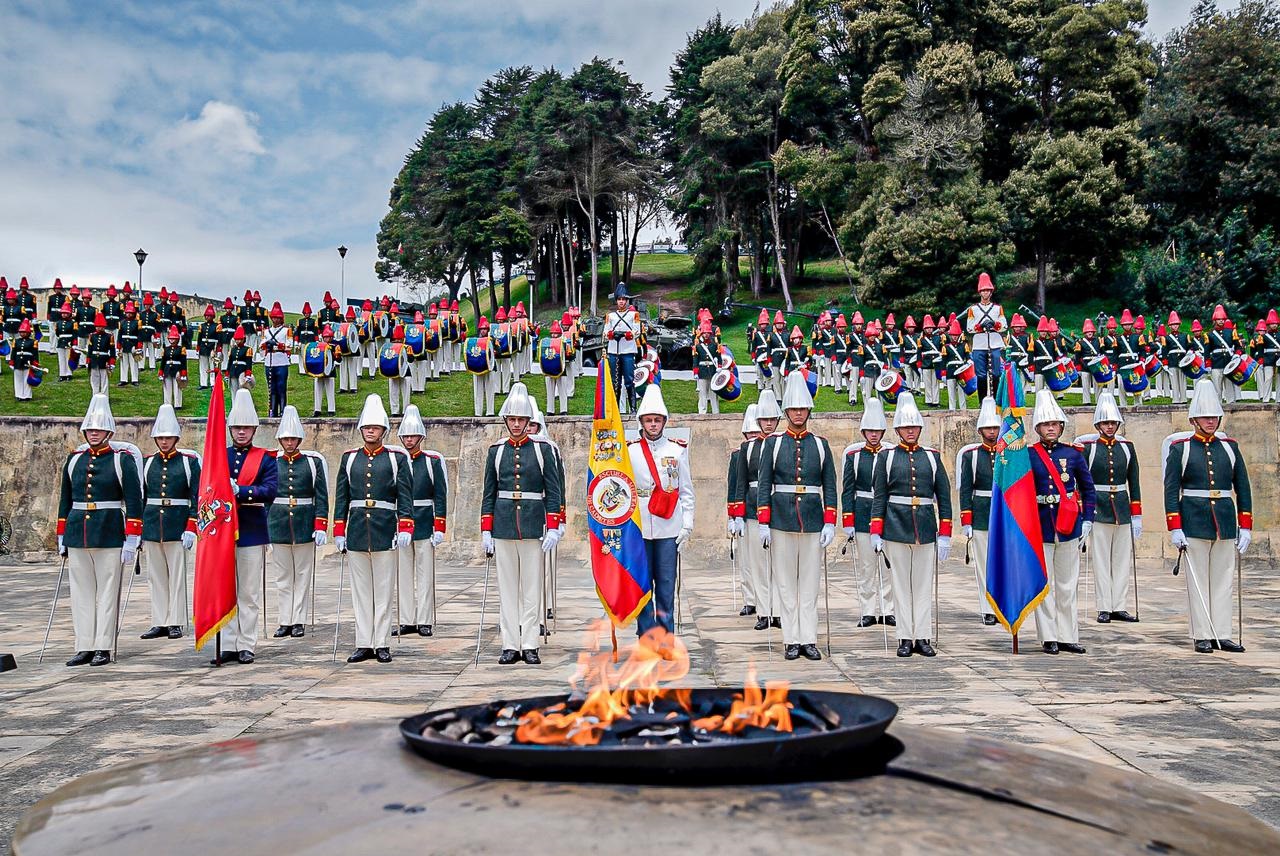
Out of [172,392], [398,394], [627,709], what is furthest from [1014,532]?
[172,392]

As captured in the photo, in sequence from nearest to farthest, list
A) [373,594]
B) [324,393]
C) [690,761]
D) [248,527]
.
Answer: [690,761]
[373,594]
[248,527]
[324,393]

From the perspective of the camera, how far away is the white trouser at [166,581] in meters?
8.84

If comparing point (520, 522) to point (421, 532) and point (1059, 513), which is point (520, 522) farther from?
point (1059, 513)

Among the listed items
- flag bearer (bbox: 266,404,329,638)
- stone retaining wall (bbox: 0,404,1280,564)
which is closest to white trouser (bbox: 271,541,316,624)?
flag bearer (bbox: 266,404,329,638)

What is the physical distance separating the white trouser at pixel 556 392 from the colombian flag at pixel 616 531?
12026 millimetres

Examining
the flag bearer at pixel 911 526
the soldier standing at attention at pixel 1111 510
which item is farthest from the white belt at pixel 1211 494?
the flag bearer at pixel 911 526

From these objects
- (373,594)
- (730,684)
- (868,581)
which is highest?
(373,594)

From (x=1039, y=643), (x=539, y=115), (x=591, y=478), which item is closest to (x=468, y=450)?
(x=591, y=478)

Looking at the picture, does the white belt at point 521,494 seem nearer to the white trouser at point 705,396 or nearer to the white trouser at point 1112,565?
the white trouser at point 1112,565

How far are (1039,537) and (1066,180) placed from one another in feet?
99.2

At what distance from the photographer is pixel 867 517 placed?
9.75m

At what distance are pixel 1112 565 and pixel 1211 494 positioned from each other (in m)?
2.00

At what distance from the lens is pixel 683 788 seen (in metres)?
1.96

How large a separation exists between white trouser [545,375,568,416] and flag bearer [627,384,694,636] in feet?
38.4
